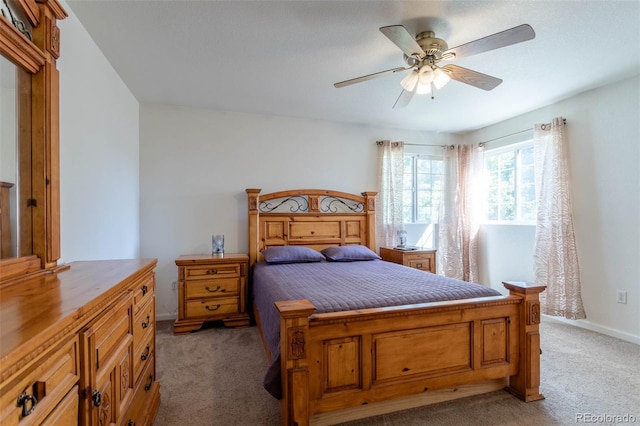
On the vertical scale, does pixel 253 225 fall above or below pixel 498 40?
below

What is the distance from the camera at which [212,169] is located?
11.8 feet

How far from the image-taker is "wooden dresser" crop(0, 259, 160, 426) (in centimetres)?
60

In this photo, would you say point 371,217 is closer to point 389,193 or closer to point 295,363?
point 389,193

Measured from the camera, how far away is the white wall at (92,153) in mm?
1771

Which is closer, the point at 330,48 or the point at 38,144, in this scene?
the point at 38,144

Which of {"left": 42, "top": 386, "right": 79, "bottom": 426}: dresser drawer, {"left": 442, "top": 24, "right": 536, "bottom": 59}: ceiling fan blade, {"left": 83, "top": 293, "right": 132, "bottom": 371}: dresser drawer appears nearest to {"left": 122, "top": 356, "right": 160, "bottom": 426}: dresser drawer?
{"left": 83, "top": 293, "right": 132, "bottom": 371}: dresser drawer

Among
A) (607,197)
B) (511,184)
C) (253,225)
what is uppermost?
(511,184)

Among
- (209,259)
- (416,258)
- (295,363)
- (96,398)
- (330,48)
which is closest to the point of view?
(96,398)

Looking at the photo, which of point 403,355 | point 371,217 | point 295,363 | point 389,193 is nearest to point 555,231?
point 389,193

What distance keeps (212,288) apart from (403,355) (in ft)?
7.00

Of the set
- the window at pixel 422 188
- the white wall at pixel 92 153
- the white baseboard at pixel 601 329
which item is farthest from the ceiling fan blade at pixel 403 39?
the white baseboard at pixel 601 329

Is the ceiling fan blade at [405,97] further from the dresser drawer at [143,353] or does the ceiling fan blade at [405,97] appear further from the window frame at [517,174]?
the dresser drawer at [143,353]

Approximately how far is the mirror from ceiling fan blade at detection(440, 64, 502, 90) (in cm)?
234

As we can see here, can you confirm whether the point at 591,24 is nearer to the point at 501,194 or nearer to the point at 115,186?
the point at 501,194
